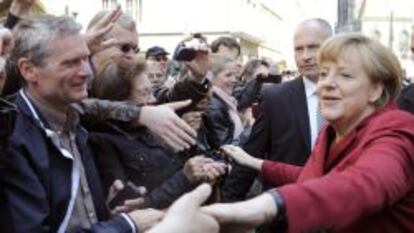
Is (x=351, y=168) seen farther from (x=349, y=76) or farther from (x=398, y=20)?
(x=398, y=20)

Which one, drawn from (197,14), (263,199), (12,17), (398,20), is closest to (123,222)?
(263,199)

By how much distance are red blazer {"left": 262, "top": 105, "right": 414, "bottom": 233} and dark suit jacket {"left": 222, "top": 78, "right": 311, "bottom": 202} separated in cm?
179

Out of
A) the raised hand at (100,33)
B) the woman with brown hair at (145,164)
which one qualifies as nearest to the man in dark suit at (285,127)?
the woman with brown hair at (145,164)

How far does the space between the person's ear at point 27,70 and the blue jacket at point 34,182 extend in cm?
9

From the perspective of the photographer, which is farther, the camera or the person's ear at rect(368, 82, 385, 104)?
the camera

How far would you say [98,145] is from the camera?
11.3 feet

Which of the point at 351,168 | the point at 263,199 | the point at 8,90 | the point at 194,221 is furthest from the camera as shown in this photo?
the point at 8,90

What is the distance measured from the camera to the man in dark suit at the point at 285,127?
14.9ft

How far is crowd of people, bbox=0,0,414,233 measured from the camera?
2080 mm

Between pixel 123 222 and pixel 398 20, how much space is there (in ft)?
293

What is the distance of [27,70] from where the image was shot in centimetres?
300

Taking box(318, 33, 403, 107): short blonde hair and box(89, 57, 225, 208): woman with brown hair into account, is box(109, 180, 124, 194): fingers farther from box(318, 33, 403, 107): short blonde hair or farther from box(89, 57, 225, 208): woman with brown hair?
box(318, 33, 403, 107): short blonde hair

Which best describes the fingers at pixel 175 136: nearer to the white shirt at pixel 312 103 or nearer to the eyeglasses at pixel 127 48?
the eyeglasses at pixel 127 48

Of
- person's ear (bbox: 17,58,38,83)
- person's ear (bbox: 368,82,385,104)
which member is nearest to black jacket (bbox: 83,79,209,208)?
person's ear (bbox: 17,58,38,83)
